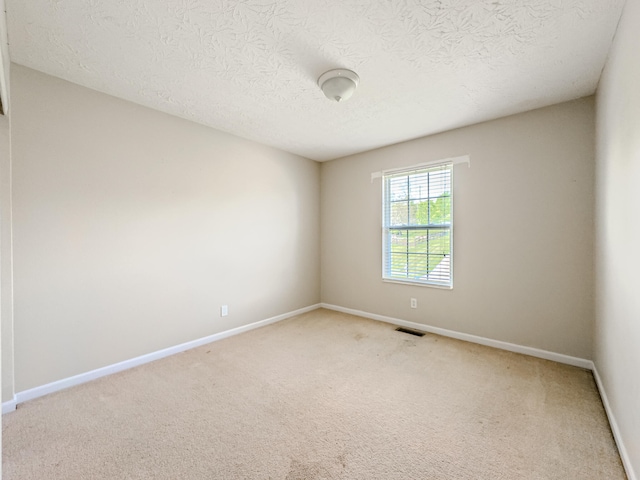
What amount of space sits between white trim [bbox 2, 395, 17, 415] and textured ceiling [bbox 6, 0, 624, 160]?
2.41 m

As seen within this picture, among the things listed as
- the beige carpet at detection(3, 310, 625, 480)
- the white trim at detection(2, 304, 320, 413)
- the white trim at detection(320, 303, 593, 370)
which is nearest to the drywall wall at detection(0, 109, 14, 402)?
the white trim at detection(2, 304, 320, 413)

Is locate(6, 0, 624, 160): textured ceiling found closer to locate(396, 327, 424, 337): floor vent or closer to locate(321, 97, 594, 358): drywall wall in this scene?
locate(321, 97, 594, 358): drywall wall

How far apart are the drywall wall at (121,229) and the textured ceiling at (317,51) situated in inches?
13.8

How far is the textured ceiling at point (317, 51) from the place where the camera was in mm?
1614

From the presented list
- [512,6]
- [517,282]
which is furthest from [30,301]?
[517,282]

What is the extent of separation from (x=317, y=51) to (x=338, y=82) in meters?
0.30

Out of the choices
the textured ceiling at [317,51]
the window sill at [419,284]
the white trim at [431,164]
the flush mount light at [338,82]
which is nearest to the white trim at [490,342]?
the window sill at [419,284]

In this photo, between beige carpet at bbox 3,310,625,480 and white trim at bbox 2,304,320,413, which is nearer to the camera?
beige carpet at bbox 3,310,625,480

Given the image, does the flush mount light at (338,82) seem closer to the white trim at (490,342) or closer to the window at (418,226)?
the window at (418,226)

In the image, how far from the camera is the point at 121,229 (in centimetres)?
260

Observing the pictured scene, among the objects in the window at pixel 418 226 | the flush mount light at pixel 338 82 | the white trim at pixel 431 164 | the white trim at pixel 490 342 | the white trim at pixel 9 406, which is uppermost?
the flush mount light at pixel 338 82

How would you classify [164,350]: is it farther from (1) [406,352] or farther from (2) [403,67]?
(2) [403,67]

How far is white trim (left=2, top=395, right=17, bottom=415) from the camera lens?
1.95 metres

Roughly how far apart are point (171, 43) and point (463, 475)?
3.05 meters
